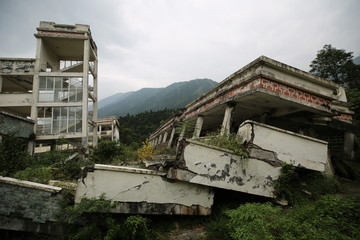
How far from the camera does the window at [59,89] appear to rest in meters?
13.9

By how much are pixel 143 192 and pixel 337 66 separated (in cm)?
2771

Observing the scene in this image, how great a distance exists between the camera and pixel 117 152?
9188mm

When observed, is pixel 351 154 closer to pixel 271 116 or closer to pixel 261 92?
pixel 271 116

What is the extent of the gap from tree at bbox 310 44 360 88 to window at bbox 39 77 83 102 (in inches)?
1085

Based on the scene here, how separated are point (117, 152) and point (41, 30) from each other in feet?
42.4

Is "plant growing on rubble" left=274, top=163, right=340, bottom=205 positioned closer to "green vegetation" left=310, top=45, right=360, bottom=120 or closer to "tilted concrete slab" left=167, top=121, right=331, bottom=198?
"tilted concrete slab" left=167, top=121, right=331, bottom=198

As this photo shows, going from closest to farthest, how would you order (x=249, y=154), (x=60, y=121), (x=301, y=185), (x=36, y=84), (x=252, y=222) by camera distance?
(x=252, y=222) < (x=249, y=154) < (x=301, y=185) < (x=60, y=121) < (x=36, y=84)

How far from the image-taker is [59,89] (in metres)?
14.2

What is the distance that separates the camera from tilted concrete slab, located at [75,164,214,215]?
363cm

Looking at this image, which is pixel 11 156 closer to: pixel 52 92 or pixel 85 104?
pixel 85 104

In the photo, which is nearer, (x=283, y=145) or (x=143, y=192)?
(x=143, y=192)

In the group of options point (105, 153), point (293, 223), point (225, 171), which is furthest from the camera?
point (105, 153)

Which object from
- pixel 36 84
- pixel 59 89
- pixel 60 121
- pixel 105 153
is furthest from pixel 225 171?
pixel 36 84

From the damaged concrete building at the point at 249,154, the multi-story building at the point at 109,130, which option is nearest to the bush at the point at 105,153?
the damaged concrete building at the point at 249,154
